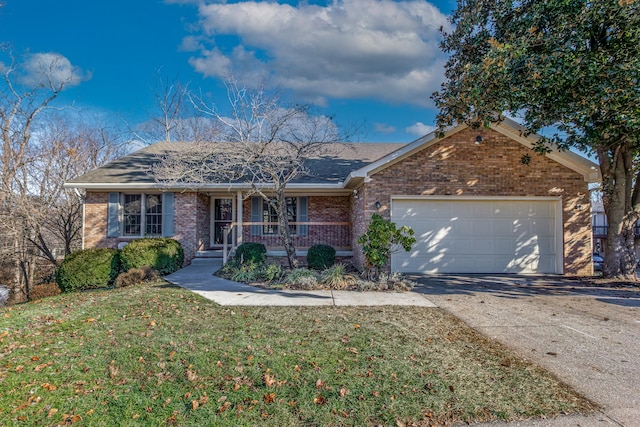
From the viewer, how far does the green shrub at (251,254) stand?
1130 centimetres

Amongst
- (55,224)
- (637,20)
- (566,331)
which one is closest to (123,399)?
(566,331)

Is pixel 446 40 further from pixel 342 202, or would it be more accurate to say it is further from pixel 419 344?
pixel 419 344

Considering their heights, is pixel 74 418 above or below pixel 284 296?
below

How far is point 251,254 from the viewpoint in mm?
11367

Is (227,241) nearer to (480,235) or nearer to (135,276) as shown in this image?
(135,276)

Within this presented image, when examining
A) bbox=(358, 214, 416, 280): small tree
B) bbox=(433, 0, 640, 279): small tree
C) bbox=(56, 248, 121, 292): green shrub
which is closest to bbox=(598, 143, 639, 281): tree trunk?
bbox=(433, 0, 640, 279): small tree

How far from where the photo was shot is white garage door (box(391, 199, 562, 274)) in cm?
1105

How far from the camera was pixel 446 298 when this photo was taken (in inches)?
310

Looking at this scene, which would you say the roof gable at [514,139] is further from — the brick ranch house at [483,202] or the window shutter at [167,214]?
the window shutter at [167,214]

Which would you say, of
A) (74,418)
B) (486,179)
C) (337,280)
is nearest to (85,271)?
(337,280)

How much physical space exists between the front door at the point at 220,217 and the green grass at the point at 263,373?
843 centimetres

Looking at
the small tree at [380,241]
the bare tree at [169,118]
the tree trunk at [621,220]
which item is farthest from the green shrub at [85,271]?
the bare tree at [169,118]

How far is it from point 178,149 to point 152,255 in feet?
19.3

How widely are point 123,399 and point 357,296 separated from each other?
518 cm
